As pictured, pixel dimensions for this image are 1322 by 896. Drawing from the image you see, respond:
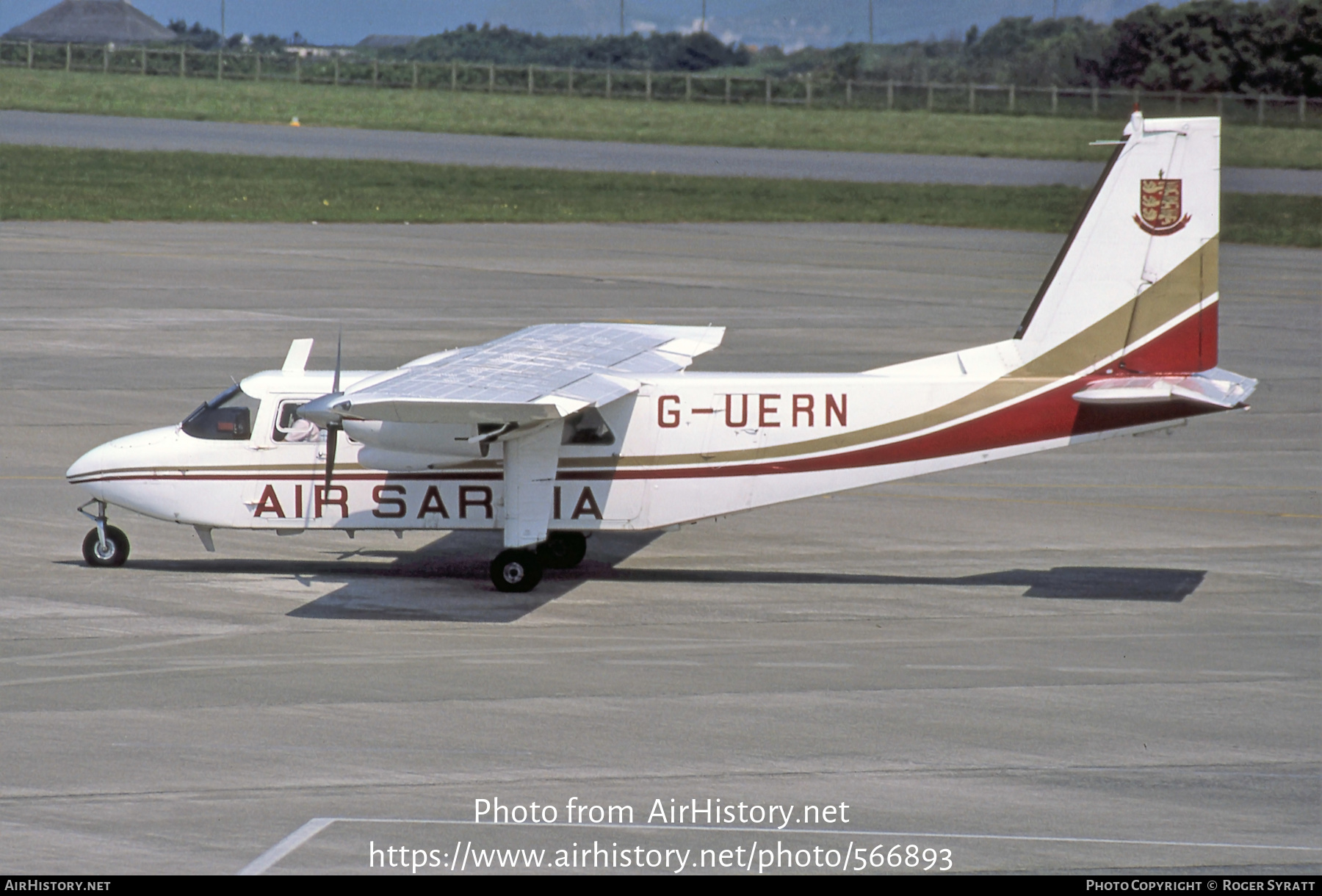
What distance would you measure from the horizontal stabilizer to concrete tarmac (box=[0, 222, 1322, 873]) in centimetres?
232

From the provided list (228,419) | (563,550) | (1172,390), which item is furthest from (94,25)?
(1172,390)

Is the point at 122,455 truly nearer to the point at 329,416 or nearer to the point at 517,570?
the point at 329,416

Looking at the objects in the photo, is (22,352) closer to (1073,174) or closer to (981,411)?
(981,411)

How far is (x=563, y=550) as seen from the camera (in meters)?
20.5

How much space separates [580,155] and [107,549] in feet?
201

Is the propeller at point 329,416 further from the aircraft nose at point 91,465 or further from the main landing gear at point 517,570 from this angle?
the aircraft nose at point 91,465

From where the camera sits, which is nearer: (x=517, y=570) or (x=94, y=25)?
(x=517, y=570)

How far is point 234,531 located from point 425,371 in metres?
5.91

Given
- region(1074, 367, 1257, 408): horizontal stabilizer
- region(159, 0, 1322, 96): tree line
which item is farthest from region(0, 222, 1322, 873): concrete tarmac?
region(159, 0, 1322, 96): tree line

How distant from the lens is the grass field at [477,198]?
188 feet

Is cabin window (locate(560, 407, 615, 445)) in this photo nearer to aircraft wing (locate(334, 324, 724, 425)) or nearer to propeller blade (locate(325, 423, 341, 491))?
aircraft wing (locate(334, 324, 724, 425))

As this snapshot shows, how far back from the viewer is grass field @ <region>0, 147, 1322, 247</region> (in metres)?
57.2

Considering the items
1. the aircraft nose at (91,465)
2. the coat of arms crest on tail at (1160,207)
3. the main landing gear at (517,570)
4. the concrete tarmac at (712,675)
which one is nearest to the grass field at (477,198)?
the concrete tarmac at (712,675)

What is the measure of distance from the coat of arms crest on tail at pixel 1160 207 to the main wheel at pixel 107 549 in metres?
12.4
